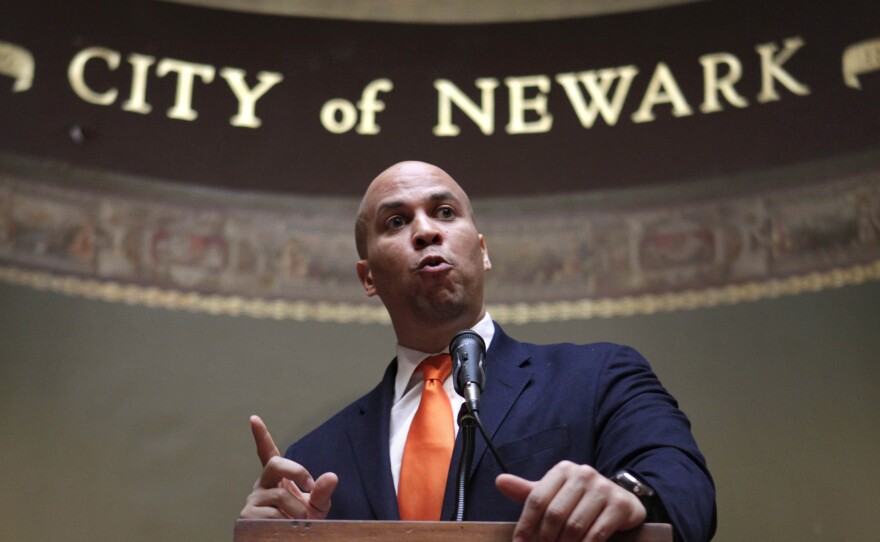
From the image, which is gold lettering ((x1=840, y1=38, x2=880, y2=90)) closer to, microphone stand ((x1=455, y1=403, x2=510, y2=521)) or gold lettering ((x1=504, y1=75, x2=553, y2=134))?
gold lettering ((x1=504, y1=75, x2=553, y2=134))

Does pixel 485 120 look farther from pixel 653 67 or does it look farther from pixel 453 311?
pixel 453 311

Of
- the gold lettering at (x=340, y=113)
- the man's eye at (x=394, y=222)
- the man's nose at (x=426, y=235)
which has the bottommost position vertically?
the man's nose at (x=426, y=235)

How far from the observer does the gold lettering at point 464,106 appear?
5398mm

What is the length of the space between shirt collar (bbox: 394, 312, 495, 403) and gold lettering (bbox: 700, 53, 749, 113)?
3092mm

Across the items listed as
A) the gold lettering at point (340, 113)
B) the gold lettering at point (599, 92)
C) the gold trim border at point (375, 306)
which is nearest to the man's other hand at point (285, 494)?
the gold trim border at point (375, 306)

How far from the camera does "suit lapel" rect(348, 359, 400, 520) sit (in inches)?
79.7

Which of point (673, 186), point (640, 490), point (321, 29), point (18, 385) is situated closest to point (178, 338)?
point (18, 385)

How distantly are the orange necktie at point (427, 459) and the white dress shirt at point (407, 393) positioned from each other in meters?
0.02

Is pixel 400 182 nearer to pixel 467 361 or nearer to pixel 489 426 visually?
pixel 489 426

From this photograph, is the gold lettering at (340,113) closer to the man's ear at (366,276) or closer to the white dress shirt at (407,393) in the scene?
the man's ear at (366,276)

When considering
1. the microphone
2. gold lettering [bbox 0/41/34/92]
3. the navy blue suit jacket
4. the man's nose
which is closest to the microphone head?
the microphone

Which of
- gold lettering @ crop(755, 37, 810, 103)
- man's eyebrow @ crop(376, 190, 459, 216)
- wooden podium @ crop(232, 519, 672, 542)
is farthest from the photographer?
gold lettering @ crop(755, 37, 810, 103)

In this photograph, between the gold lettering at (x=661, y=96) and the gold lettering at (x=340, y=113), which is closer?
the gold lettering at (x=661, y=96)

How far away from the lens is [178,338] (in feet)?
16.6
